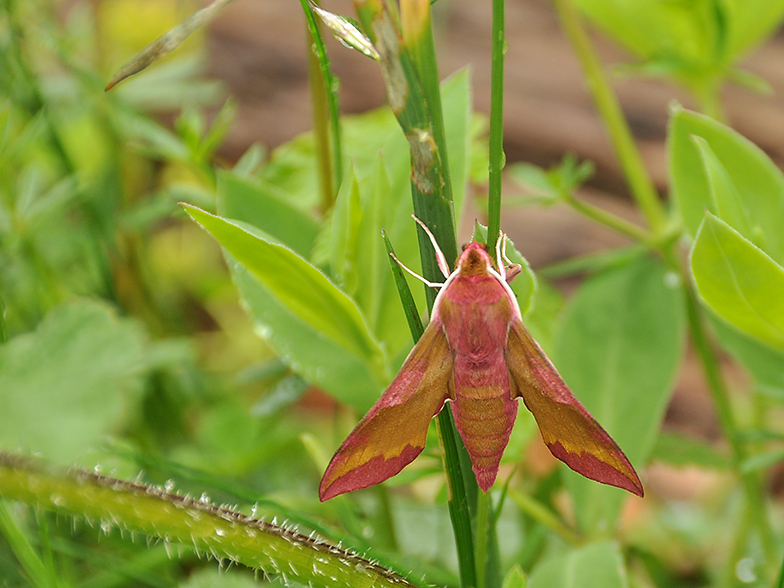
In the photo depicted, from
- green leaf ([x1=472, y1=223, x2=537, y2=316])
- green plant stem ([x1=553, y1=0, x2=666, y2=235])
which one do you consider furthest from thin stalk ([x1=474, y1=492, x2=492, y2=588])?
green plant stem ([x1=553, y1=0, x2=666, y2=235])

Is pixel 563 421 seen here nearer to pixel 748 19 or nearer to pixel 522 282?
pixel 522 282

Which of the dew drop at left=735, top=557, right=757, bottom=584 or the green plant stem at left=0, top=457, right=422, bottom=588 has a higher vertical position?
the green plant stem at left=0, top=457, right=422, bottom=588

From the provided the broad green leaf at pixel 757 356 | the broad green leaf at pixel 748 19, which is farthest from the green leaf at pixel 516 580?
the broad green leaf at pixel 748 19

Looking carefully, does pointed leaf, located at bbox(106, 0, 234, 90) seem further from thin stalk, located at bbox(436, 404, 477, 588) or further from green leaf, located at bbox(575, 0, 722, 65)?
green leaf, located at bbox(575, 0, 722, 65)

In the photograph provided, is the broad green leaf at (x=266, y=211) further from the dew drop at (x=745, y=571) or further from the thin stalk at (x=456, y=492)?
the dew drop at (x=745, y=571)

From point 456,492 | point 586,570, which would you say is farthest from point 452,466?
point 586,570

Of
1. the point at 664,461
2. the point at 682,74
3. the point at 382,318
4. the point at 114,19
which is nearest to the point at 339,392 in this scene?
the point at 382,318
